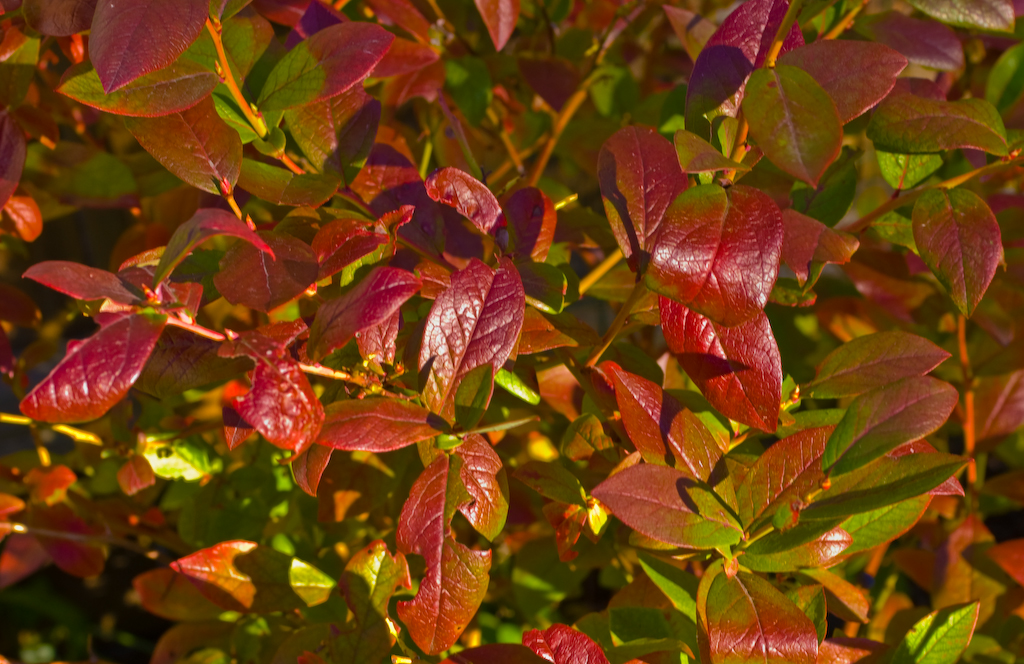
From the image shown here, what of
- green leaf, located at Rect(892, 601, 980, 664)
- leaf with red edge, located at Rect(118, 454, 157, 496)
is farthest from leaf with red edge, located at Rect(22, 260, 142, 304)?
green leaf, located at Rect(892, 601, 980, 664)

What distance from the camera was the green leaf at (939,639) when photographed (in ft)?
2.21

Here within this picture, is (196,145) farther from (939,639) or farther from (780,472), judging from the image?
(939,639)

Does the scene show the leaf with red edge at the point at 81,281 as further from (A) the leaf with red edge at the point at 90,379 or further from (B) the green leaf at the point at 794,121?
(B) the green leaf at the point at 794,121

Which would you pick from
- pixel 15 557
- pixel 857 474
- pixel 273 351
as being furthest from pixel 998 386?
pixel 15 557

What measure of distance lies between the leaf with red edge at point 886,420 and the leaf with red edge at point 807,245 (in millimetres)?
109

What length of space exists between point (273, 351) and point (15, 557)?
0.83 m

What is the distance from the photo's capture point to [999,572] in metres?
1.04

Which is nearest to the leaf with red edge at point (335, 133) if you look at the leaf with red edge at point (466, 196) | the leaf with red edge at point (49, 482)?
the leaf with red edge at point (466, 196)

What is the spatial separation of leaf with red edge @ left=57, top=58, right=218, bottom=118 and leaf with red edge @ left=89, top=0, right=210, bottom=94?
0.06m

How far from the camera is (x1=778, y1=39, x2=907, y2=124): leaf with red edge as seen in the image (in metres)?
0.56

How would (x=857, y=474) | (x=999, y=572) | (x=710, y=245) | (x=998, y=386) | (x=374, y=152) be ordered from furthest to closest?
(x=998, y=386)
(x=999, y=572)
(x=374, y=152)
(x=857, y=474)
(x=710, y=245)

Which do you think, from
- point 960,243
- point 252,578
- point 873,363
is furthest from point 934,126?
point 252,578

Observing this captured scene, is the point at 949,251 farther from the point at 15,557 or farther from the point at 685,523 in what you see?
the point at 15,557

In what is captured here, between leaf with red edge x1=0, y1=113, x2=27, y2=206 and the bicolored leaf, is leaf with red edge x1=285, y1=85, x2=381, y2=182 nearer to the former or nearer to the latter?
leaf with red edge x1=0, y1=113, x2=27, y2=206
